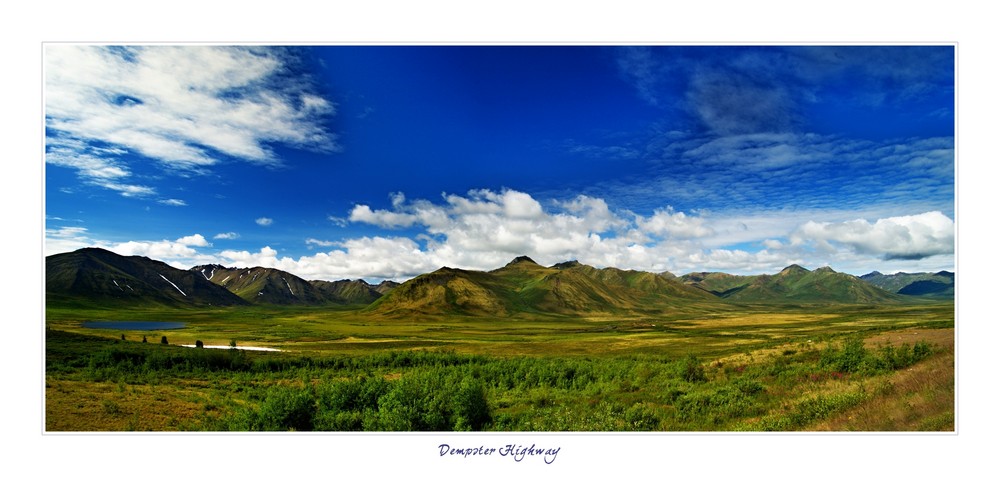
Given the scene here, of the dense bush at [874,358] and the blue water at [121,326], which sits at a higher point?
the dense bush at [874,358]

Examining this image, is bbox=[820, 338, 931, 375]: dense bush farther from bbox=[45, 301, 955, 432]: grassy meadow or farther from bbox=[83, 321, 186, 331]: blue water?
bbox=[83, 321, 186, 331]: blue water

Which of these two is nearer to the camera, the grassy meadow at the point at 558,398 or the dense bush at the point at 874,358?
the grassy meadow at the point at 558,398

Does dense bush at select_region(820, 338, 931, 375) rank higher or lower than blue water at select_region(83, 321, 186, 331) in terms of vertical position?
higher

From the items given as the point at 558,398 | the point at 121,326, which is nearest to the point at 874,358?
the point at 558,398

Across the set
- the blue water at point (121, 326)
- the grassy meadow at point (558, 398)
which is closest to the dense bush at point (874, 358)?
the grassy meadow at point (558, 398)

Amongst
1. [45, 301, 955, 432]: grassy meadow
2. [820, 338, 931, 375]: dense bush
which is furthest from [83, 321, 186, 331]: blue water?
[820, 338, 931, 375]: dense bush

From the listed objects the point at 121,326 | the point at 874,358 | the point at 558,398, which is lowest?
the point at 121,326

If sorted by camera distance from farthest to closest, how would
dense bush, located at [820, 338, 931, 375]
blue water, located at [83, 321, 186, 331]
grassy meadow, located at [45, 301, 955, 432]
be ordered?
blue water, located at [83, 321, 186, 331] < dense bush, located at [820, 338, 931, 375] < grassy meadow, located at [45, 301, 955, 432]

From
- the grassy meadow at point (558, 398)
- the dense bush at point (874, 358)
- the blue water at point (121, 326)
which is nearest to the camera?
the grassy meadow at point (558, 398)

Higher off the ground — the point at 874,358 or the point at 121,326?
the point at 874,358

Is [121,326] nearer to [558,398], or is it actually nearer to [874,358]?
[558,398]

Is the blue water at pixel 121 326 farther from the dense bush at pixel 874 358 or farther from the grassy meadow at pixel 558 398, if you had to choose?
the dense bush at pixel 874 358

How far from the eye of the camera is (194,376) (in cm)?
2978
